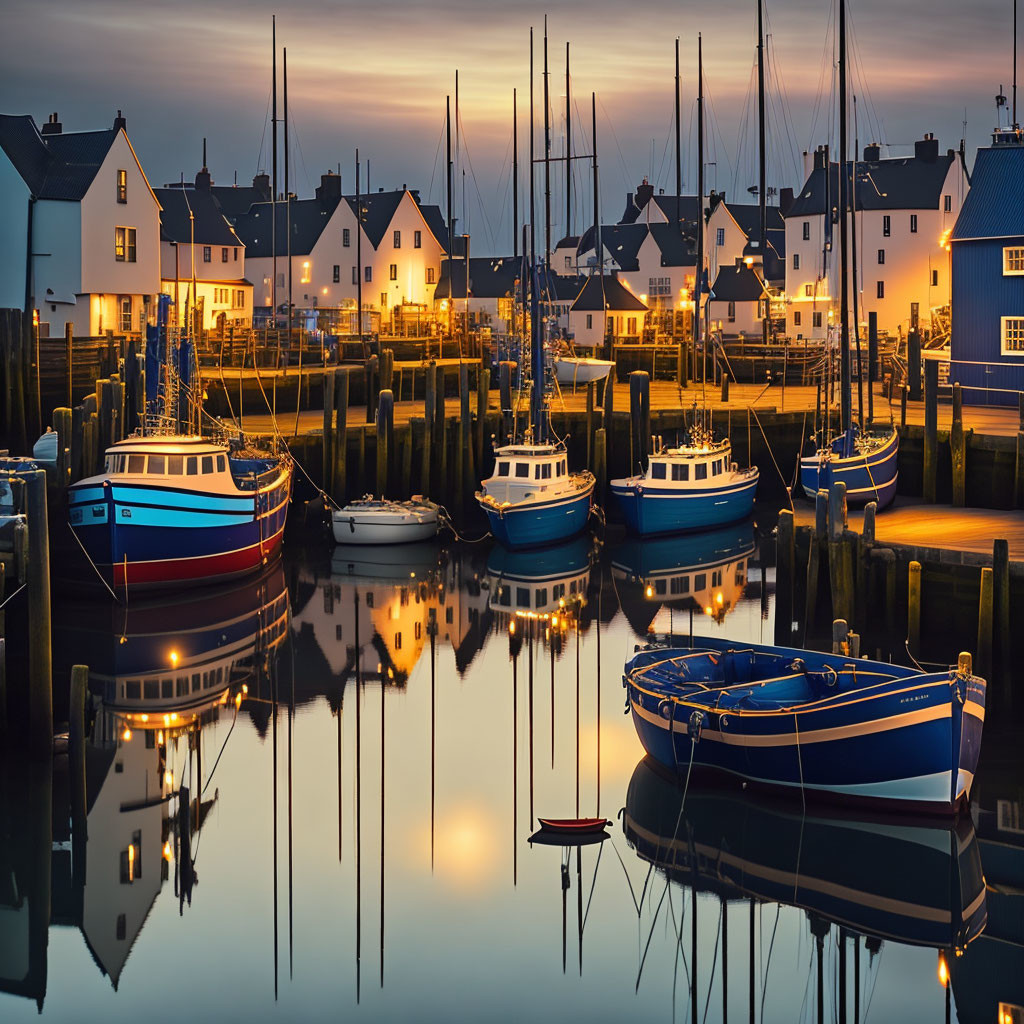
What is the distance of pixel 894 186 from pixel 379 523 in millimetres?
46918

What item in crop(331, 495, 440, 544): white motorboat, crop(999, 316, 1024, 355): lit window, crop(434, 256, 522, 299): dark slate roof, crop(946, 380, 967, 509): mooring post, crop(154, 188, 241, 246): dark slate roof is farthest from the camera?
crop(434, 256, 522, 299): dark slate roof

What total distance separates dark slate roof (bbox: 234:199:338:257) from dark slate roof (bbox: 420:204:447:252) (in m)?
7.48

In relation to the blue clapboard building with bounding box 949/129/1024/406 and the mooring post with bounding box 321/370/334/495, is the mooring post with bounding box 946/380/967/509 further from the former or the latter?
the mooring post with bounding box 321/370/334/495

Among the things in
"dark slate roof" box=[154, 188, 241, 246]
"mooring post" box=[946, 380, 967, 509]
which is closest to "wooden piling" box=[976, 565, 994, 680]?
"mooring post" box=[946, 380, 967, 509]

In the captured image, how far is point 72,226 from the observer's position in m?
55.2

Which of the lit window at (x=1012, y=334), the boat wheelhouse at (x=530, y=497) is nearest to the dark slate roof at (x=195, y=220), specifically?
the boat wheelhouse at (x=530, y=497)

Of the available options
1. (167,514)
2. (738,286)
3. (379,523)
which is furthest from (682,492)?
(738,286)

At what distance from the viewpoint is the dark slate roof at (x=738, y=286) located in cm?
8175

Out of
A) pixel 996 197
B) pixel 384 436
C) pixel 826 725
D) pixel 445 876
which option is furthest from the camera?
pixel 996 197

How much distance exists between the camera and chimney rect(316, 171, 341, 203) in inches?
3366

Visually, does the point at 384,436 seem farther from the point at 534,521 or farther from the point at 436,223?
the point at 436,223

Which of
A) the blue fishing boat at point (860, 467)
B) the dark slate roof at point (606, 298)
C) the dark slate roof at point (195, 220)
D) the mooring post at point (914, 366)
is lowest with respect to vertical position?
the blue fishing boat at point (860, 467)

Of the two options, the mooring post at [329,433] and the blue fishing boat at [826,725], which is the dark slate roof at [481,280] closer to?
the mooring post at [329,433]

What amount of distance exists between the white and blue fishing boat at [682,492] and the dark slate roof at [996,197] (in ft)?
30.5
